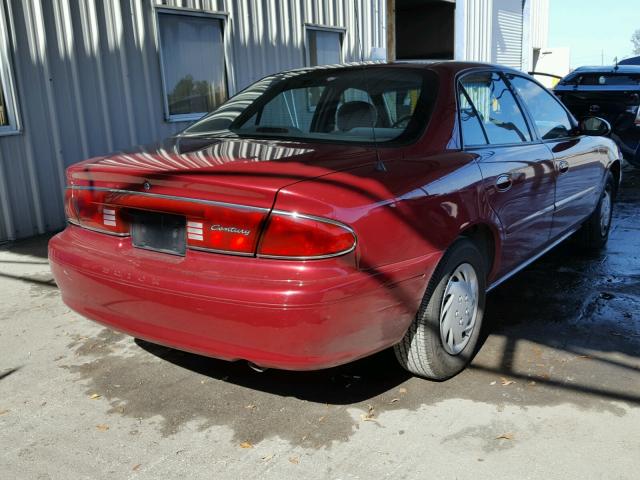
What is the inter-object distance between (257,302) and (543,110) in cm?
302

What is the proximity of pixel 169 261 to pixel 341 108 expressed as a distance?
4.63 feet

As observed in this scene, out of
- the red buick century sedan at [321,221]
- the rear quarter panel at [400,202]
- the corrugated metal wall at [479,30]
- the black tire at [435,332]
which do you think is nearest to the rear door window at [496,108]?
the red buick century sedan at [321,221]

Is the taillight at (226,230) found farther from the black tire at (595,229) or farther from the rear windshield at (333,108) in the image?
the black tire at (595,229)

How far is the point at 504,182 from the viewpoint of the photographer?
346 cm

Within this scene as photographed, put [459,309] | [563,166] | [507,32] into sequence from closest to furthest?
[459,309] < [563,166] < [507,32]

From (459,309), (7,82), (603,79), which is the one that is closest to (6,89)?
(7,82)

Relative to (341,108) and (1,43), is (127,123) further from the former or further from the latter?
(341,108)

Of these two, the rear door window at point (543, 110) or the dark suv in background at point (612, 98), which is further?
the dark suv in background at point (612, 98)

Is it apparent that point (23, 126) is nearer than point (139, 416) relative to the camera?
No

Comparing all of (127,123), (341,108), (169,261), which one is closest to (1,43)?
(127,123)

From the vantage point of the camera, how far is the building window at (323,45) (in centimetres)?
970

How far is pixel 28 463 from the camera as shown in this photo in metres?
2.64

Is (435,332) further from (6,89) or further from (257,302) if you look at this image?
(6,89)

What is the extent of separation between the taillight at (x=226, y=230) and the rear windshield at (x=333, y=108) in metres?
0.94
